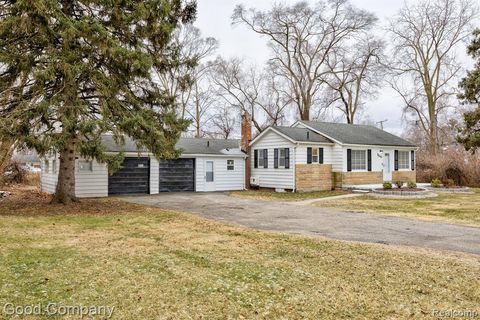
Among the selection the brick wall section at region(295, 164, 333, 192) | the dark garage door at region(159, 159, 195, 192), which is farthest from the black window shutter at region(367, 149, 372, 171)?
the dark garage door at region(159, 159, 195, 192)

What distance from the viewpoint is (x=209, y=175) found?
2180cm

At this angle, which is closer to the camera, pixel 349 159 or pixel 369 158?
pixel 349 159

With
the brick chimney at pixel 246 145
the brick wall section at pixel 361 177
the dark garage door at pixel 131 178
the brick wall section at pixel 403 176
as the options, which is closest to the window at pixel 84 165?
the dark garage door at pixel 131 178

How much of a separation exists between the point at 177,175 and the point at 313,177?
7505 mm

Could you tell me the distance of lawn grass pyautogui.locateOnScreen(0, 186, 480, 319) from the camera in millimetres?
4164

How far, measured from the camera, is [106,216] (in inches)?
436

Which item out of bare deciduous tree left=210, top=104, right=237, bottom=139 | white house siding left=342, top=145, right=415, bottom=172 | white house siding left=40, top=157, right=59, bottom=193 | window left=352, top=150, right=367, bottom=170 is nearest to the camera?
white house siding left=40, top=157, right=59, bottom=193

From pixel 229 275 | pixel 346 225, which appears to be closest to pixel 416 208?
pixel 346 225

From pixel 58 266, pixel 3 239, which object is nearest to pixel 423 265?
pixel 58 266

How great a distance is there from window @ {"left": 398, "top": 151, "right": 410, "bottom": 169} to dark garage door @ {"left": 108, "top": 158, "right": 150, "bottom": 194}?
15.6 metres

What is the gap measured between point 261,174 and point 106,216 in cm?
1251

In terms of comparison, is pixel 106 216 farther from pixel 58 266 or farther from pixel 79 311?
pixel 79 311

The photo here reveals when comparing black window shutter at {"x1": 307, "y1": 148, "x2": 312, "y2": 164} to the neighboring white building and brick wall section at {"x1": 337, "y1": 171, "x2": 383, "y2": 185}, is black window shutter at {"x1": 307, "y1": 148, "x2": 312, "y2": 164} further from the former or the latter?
the neighboring white building

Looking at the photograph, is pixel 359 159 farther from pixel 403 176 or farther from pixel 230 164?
pixel 230 164
